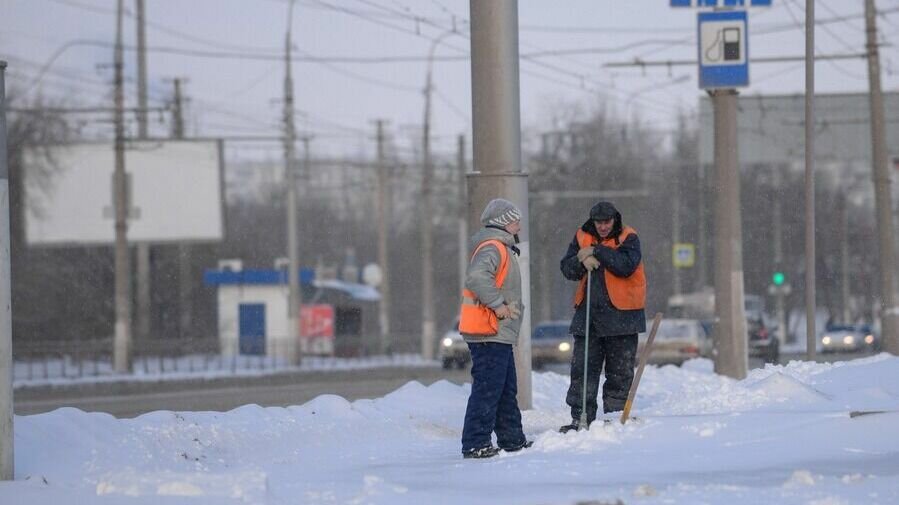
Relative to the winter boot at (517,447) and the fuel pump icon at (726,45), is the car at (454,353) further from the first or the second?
the winter boot at (517,447)

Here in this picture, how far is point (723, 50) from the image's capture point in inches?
745

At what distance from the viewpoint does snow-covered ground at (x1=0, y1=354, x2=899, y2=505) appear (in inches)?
296

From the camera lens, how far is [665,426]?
968 centimetres

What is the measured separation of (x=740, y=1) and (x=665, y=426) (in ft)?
35.4

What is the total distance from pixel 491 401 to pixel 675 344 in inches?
968

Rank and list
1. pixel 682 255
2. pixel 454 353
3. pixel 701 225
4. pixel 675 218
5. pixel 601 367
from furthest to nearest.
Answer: pixel 675 218 < pixel 682 255 < pixel 701 225 < pixel 454 353 < pixel 601 367

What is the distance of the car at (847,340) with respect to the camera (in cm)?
5238

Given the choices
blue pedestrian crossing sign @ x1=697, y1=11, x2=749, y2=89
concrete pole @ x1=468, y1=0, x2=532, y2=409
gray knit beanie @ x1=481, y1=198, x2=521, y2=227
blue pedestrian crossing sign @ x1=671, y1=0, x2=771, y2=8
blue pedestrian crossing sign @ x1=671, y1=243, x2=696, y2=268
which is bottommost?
blue pedestrian crossing sign @ x1=671, y1=243, x2=696, y2=268

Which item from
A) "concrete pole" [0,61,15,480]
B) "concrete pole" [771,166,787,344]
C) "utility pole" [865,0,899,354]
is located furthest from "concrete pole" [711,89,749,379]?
"concrete pole" [771,166,787,344]

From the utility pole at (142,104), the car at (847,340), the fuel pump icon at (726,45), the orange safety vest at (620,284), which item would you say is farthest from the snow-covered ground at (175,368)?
the orange safety vest at (620,284)

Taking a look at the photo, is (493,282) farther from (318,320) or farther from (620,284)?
(318,320)

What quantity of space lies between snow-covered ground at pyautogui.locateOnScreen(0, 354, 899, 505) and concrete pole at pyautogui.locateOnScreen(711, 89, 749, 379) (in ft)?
16.4

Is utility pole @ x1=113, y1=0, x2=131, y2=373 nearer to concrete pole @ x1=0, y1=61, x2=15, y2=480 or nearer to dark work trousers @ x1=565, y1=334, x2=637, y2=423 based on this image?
dark work trousers @ x1=565, y1=334, x2=637, y2=423

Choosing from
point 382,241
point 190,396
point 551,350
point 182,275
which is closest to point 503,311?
Answer: point 190,396
